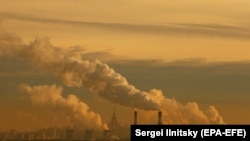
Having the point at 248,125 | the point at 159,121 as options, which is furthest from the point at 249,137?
the point at 159,121

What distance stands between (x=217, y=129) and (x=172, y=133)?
5045 mm

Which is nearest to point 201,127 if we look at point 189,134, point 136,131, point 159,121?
point 189,134

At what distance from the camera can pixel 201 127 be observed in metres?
90.6

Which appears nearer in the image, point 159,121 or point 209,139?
point 209,139

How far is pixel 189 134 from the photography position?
9031 centimetres

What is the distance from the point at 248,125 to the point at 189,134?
21.1 feet

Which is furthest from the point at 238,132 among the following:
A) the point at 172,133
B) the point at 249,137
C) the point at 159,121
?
the point at 159,121

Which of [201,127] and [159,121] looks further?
[159,121]

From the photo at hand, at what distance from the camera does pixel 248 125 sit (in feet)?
295

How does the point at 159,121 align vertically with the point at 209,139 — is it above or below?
above

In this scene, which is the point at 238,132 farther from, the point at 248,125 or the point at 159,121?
the point at 159,121

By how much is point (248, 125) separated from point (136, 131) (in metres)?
12.1

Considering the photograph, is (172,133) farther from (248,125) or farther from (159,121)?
(159,121)

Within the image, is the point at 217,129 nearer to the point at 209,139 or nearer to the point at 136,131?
the point at 209,139
